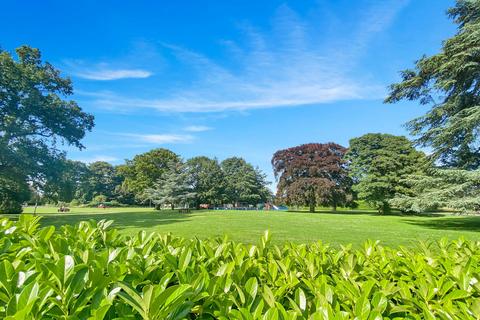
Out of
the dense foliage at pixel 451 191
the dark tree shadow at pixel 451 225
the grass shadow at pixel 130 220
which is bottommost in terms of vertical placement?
the grass shadow at pixel 130 220

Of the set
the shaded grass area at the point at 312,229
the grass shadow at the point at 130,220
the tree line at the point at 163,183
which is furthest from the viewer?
the tree line at the point at 163,183

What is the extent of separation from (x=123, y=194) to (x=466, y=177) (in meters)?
65.6

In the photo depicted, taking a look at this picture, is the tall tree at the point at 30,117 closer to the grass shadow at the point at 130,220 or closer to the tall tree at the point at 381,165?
the grass shadow at the point at 130,220

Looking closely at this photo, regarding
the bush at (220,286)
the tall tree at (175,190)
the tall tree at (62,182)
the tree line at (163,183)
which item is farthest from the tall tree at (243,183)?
the bush at (220,286)

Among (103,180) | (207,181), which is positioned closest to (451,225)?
(207,181)

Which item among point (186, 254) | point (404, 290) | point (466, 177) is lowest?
point (404, 290)

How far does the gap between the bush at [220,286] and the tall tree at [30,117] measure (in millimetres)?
23383

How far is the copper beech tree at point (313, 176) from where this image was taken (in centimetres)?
3538

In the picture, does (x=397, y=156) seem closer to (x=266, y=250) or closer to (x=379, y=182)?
(x=379, y=182)

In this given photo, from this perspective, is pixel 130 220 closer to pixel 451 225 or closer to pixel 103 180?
pixel 451 225

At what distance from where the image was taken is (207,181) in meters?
47.8

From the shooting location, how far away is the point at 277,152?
41.5 metres

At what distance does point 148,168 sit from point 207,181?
397 inches

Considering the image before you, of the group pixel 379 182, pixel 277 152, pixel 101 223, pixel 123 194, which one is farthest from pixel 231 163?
pixel 101 223
